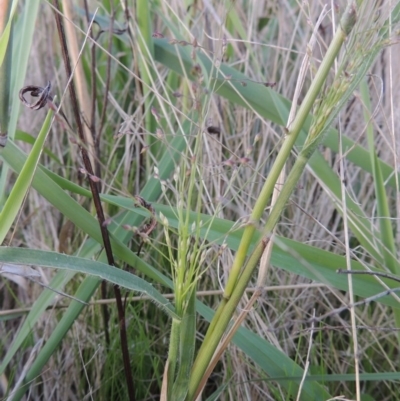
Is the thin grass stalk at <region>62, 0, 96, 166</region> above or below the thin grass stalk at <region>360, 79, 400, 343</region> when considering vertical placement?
above

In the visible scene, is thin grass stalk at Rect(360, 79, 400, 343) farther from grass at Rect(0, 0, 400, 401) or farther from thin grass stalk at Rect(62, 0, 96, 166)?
thin grass stalk at Rect(62, 0, 96, 166)

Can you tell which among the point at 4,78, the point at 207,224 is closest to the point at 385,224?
the point at 207,224

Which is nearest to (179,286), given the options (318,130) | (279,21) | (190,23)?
(318,130)

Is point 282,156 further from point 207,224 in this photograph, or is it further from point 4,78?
point 4,78

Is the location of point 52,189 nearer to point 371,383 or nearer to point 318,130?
point 318,130

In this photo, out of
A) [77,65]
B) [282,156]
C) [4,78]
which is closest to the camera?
[282,156]

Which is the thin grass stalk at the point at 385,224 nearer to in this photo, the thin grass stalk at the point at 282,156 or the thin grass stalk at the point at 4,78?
the thin grass stalk at the point at 282,156

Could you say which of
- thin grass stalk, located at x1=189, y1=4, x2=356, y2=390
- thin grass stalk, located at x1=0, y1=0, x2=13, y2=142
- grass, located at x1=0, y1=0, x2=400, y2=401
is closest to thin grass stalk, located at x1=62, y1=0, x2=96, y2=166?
grass, located at x1=0, y1=0, x2=400, y2=401

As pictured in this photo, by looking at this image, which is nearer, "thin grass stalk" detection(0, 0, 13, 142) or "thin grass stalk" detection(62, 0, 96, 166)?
"thin grass stalk" detection(0, 0, 13, 142)
